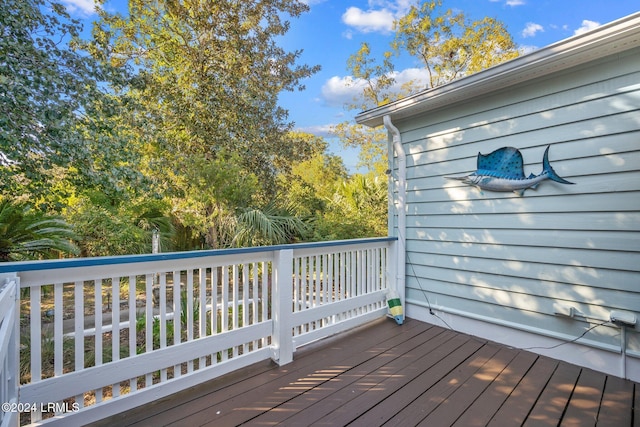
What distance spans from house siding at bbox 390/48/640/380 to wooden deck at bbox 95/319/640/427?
0.45m

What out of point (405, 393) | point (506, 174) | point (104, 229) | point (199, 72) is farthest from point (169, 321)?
point (199, 72)

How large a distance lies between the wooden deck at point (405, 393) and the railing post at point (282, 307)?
11 cm

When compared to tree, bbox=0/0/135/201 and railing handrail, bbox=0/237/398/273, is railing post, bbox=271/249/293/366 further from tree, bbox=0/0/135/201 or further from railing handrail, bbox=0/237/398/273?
tree, bbox=0/0/135/201

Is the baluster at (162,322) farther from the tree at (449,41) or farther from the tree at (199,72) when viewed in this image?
the tree at (449,41)

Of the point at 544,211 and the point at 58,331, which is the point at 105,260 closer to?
the point at 58,331

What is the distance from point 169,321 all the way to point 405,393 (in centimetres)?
257

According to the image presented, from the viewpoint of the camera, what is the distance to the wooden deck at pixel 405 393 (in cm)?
184

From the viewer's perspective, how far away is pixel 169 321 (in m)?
3.41

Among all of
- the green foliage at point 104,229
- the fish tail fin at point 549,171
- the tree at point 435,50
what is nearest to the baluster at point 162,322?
the fish tail fin at point 549,171

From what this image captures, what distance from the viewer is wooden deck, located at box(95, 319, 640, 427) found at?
1.84 meters

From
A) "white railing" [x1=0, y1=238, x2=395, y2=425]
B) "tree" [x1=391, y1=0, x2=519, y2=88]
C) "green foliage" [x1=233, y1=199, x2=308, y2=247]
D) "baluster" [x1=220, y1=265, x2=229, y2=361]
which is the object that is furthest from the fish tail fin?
"tree" [x1=391, y1=0, x2=519, y2=88]

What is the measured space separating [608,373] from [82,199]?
22.5 feet

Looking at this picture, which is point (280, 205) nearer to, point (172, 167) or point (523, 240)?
point (172, 167)

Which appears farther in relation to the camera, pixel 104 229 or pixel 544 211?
pixel 104 229
